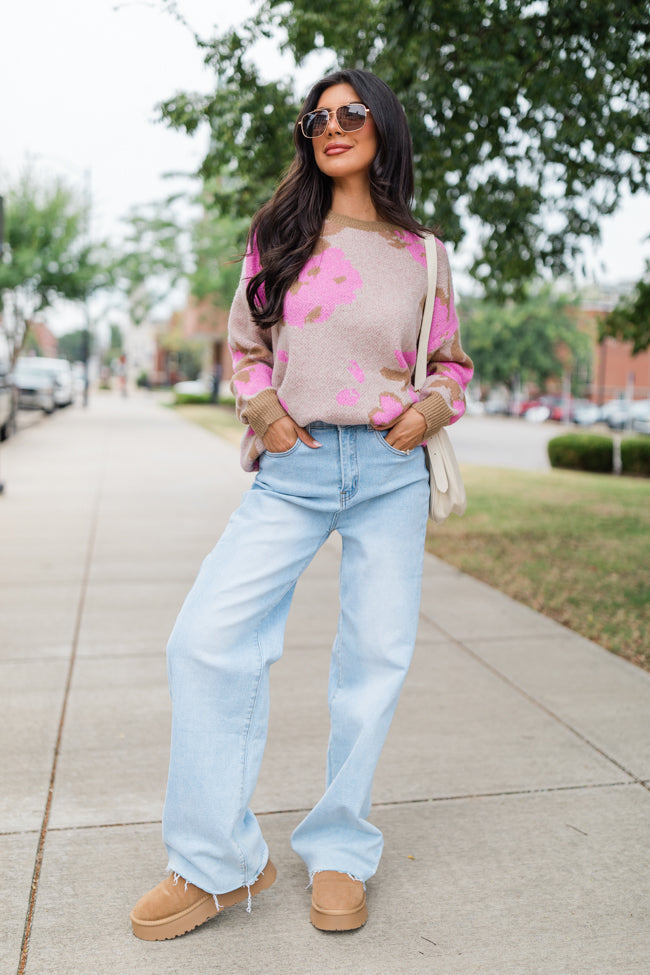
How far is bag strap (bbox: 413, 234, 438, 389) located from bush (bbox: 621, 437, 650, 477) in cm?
1422

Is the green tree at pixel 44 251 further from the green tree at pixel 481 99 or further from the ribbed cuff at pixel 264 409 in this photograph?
the ribbed cuff at pixel 264 409

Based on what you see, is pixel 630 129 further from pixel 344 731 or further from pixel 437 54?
pixel 344 731

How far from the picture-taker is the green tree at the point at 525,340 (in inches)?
2140

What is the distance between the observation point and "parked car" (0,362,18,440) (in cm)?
1546

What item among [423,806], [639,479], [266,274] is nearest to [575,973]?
[423,806]

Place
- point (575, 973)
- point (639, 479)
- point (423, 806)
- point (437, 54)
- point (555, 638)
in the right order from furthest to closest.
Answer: point (639, 479), point (437, 54), point (555, 638), point (423, 806), point (575, 973)

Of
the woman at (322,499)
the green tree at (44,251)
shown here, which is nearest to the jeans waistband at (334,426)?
the woman at (322,499)

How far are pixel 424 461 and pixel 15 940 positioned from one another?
59.1 inches

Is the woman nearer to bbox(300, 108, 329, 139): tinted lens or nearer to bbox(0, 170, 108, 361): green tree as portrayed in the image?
bbox(300, 108, 329, 139): tinted lens

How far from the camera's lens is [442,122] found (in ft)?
21.2

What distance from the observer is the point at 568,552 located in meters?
7.54

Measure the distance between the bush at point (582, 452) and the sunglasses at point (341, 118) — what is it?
14.6 meters

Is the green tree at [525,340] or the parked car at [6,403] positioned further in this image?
the green tree at [525,340]

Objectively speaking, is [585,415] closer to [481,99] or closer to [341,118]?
[481,99]
